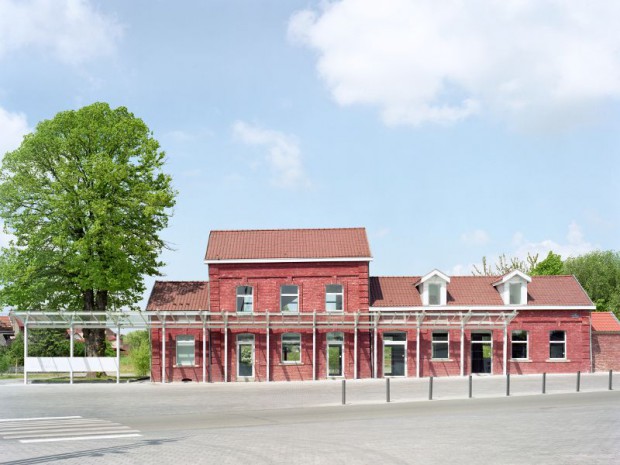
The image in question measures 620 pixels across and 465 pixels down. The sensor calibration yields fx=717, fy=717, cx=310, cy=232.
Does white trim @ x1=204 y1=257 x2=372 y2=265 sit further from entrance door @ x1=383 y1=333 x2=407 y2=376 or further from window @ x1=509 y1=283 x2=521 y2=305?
window @ x1=509 y1=283 x2=521 y2=305

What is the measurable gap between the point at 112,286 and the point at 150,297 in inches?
83.9

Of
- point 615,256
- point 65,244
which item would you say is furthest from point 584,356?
point 615,256

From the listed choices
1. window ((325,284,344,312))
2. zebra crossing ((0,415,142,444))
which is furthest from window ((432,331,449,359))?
zebra crossing ((0,415,142,444))

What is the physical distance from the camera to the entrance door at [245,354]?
37.3 metres

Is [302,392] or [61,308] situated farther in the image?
Result: [61,308]

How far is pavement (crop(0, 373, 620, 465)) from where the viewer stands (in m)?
13.5

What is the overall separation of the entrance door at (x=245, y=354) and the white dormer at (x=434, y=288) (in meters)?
9.55

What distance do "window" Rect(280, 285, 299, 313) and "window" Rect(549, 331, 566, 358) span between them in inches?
550

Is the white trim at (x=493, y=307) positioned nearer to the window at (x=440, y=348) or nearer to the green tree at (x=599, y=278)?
the window at (x=440, y=348)

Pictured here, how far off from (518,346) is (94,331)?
23.1 metres

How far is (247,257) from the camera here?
3759cm

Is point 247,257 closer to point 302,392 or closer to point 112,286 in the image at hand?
point 112,286

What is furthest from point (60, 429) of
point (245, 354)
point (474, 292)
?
point (474, 292)

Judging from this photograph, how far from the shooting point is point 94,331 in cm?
3931
